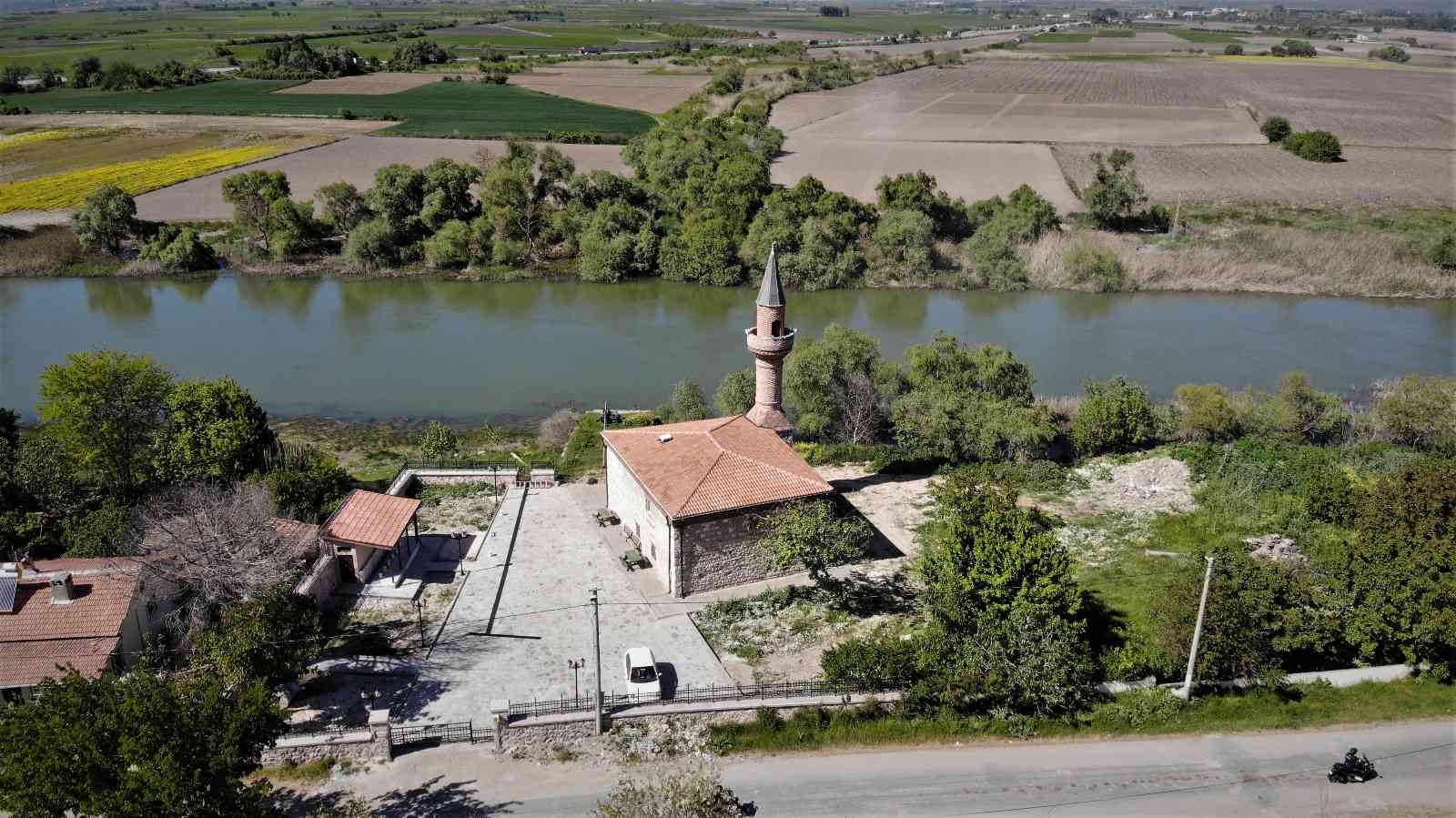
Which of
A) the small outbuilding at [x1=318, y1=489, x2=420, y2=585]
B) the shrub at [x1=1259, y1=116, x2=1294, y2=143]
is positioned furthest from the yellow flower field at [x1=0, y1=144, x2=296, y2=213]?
the shrub at [x1=1259, y1=116, x2=1294, y2=143]

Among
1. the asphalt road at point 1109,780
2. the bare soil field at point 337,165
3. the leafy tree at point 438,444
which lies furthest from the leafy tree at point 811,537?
the bare soil field at point 337,165

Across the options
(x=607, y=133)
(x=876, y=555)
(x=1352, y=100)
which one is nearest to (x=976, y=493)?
(x=876, y=555)

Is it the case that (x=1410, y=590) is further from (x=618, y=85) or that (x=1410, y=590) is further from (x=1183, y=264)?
(x=618, y=85)

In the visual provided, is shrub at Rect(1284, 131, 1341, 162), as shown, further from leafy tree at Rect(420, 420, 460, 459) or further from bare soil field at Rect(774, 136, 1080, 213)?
leafy tree at Rect(420, 420, 460, 459)

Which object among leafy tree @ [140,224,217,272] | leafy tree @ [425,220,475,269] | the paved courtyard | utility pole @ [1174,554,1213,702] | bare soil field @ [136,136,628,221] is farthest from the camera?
bare soil field @ [136,136,628,221]

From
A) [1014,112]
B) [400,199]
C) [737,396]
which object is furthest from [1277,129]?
[737,396]

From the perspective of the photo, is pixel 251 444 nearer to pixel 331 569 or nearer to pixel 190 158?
pixel 331 569
